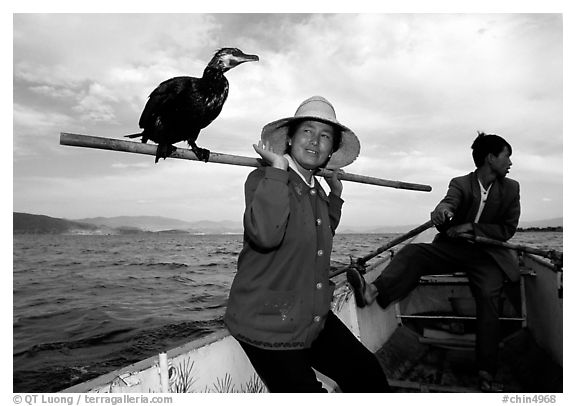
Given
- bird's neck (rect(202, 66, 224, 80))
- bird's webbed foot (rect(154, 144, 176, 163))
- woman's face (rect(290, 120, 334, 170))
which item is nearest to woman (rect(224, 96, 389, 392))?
woman's face (rect(290, 120, 334, 170))

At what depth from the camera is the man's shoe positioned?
4109 millimetres

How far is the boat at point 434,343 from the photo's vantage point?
2.38 metres

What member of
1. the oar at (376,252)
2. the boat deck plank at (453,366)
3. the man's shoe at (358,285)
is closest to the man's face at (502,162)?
the oar at (376,252)

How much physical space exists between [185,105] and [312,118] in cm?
126

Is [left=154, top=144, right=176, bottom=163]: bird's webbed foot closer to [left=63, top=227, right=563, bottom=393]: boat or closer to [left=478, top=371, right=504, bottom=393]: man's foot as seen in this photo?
[left=63, top=227, right=563, bottom=393]: boat

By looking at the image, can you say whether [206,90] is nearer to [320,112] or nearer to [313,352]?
[320,112]

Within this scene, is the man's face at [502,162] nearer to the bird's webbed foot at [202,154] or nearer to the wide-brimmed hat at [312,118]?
the wide-brimmed hat at [312,118]

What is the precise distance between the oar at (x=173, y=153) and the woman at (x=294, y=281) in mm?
568

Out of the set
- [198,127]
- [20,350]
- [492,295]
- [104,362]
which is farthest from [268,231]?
[20,350]

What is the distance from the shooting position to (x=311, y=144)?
97.3 inches

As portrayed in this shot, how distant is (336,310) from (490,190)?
2.05m

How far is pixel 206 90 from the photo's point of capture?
326 cm

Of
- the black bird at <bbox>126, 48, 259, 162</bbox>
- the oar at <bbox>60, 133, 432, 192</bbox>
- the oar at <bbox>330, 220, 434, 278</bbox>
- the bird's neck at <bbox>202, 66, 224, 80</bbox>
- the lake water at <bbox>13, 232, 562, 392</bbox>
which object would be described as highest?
the bird's neck at <bbox>202, 66, 224, 80</bbox>

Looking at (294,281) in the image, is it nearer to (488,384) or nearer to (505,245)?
(488,384)
